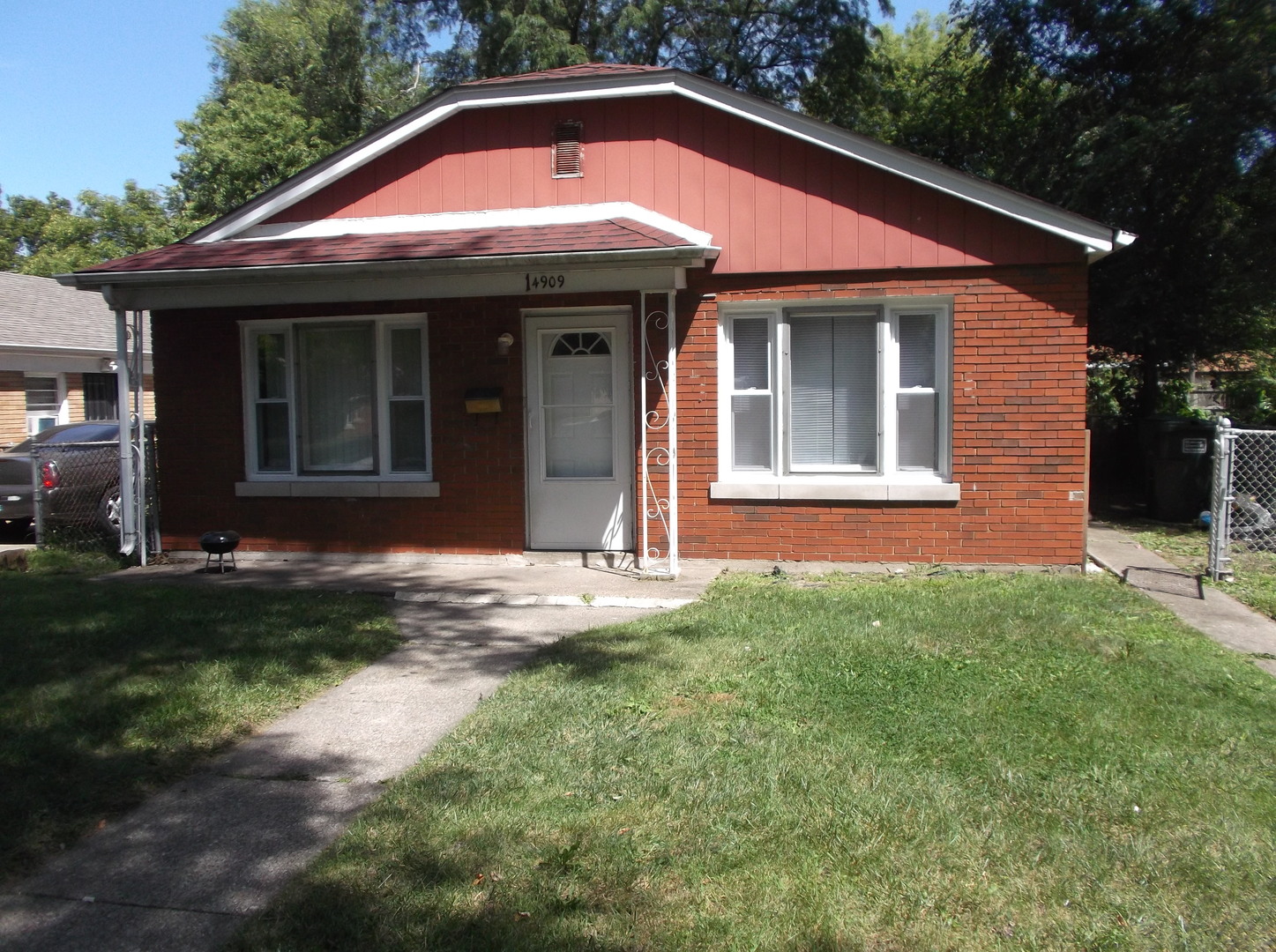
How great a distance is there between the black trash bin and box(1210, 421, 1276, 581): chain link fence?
91cm

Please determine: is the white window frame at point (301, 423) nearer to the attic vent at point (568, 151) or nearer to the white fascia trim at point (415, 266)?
the white fascia trim at point (415, 266)

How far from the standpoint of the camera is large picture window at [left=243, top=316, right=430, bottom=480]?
393 inches

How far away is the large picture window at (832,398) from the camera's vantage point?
9.16 metres

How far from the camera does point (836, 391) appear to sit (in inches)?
367

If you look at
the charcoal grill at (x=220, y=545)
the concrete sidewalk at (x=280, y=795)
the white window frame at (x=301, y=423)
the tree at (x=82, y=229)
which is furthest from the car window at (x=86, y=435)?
the tree at (x=82, y=229)

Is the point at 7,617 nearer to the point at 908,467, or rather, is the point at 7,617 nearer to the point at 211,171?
the point at 908,467

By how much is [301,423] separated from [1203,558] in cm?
921

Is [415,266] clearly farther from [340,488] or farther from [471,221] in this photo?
[340,488]

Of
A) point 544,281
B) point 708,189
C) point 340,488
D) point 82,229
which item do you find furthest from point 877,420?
point 82,229

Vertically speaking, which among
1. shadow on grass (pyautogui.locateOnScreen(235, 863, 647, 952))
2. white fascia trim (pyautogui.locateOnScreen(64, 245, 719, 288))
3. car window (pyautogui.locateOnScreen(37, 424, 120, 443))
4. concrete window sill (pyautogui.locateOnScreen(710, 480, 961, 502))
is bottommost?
shadow on grass (pyautogui.locateOnScreen(235, 863, 647, 952))

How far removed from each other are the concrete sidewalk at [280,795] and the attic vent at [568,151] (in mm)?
4106

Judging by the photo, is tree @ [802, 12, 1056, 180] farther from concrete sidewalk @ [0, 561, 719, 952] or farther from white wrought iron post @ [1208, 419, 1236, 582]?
concrete sidewalk @ [0, 561, 719, 952]

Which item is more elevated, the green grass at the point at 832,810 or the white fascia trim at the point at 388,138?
the white fascia trim at the point at 388,138

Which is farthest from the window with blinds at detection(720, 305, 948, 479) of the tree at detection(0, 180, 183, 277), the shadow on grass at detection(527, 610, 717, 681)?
the tree at detection(0, 180, 183, 277)
